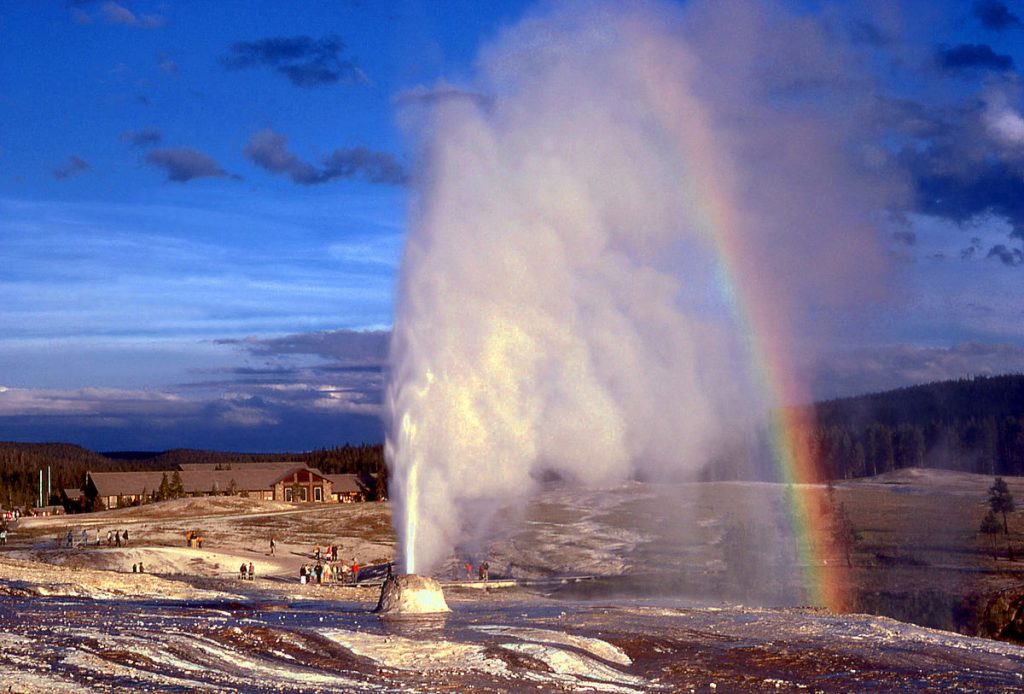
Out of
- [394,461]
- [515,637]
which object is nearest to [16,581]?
[394,461]

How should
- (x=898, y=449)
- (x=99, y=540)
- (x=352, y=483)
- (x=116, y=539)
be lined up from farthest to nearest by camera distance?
(x=898, y=449), (x=352, y=483), (x=99, y=540), (x=116, y=539)

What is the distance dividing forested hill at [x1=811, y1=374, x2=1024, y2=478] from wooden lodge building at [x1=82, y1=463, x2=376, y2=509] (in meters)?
49.7

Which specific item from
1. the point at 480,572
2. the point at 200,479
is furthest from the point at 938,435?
the point at 480,572

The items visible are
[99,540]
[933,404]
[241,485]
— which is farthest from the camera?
[933,404]

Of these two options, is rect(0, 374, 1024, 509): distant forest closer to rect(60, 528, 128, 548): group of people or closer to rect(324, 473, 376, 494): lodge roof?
rect(324, 473, 376, 494): lodge roof

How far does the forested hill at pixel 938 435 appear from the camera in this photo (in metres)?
108

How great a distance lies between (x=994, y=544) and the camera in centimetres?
4334

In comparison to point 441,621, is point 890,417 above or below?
above

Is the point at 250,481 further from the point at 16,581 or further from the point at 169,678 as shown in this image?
the point at 169,678

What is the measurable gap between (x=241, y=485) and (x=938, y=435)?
2786 inches

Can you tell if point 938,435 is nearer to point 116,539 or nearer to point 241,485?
point 241,485

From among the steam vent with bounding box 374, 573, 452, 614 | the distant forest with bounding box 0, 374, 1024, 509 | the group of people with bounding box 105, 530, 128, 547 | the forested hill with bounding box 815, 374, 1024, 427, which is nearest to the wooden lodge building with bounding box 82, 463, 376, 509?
the distant forest with bounding box 0, 374, 1024, 509

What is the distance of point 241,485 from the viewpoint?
87312mm

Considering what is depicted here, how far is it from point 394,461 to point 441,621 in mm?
9328
